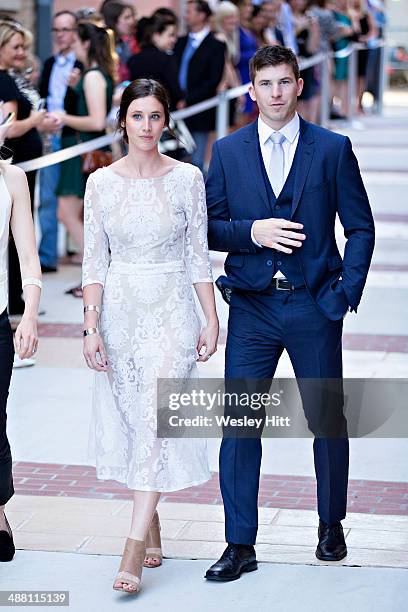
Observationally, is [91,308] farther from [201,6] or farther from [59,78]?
[201,6]

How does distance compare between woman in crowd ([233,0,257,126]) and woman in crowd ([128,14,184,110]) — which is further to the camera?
woman in crowd ([233,0,257,126])

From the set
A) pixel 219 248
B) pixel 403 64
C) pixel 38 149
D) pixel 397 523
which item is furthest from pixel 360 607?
pixel 403 64

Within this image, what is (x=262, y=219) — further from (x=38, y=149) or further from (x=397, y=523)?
(x=38, y=149)

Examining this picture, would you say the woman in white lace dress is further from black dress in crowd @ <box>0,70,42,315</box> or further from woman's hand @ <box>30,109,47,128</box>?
woman's hand @ <box>30,109,47,128</box>

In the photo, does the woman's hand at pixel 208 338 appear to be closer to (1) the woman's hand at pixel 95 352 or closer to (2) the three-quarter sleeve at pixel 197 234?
(2) the three-quarter sleeve at pixel 197 234

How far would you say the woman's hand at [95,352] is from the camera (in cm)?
495

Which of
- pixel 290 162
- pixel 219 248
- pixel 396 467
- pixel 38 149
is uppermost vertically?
pixel 290 162

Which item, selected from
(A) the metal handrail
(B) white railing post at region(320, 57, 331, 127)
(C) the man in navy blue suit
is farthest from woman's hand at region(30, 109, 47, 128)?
(B) white railing post at region(320, 57, 331, 127)

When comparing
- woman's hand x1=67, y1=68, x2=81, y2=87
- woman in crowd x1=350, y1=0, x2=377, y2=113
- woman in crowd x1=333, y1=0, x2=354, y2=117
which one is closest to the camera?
woman's hand x1=67, y1=68, x2=81, y2=87

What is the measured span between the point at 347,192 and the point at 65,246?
8245mm

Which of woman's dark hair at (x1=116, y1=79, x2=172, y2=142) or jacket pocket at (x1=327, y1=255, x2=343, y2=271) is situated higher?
woman's dark hair at (x1=116, y1=79, x2=172, y2=142)

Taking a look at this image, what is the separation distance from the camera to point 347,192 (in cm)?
505

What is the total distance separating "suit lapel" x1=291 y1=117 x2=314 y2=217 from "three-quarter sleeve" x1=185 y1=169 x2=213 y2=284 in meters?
0.34

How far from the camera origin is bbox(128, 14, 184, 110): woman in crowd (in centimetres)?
1204
